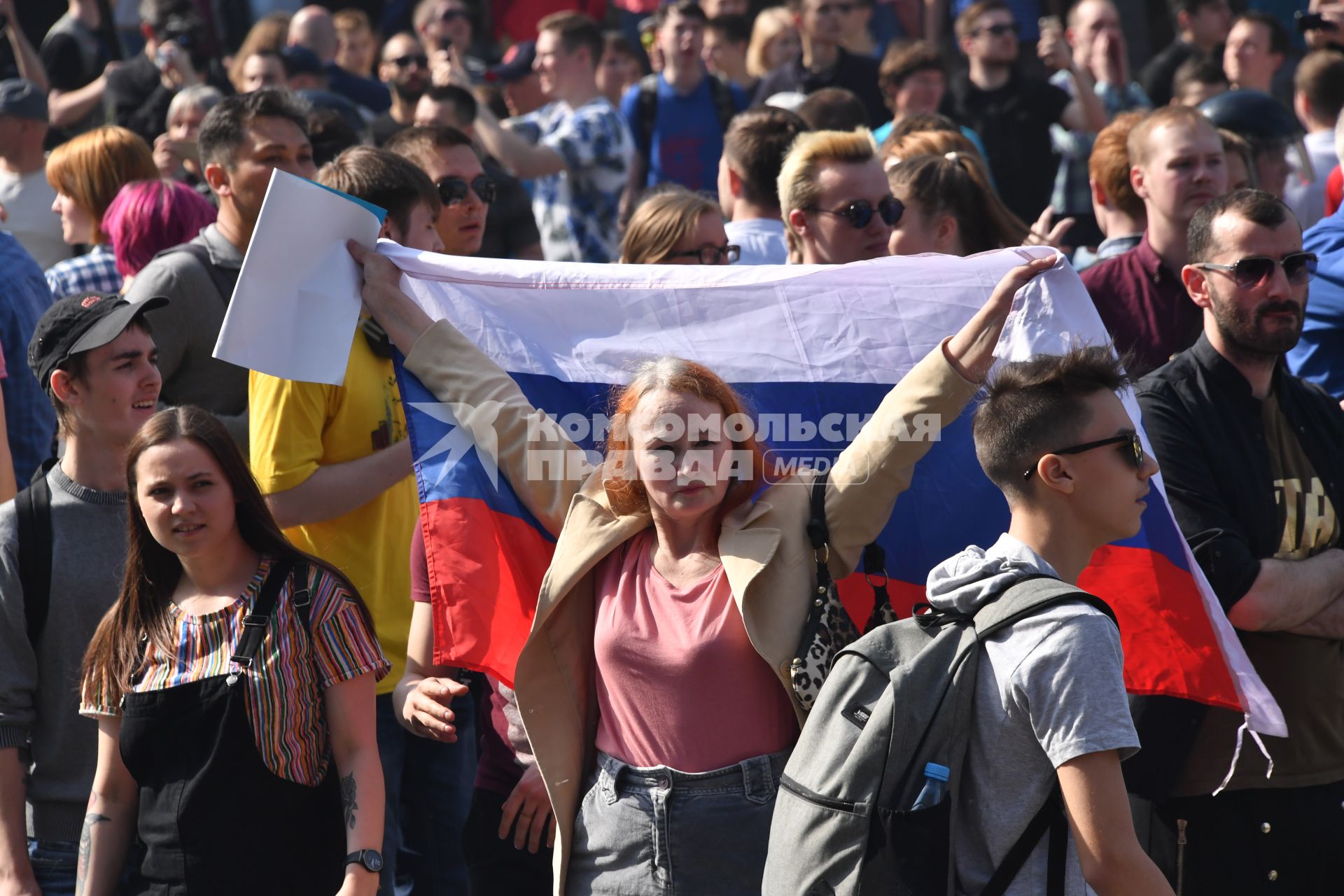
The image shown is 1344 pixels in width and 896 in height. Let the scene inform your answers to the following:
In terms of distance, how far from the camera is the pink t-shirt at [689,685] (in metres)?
3.12

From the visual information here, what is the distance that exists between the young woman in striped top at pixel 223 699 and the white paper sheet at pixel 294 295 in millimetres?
218

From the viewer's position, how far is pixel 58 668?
3695 millimetres

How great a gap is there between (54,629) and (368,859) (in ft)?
3.35

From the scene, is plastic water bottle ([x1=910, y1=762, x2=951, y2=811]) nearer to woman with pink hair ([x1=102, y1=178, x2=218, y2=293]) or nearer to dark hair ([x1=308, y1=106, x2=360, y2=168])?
woman with pink hair ([x1=102, y1=178, x2=218, y2=293])

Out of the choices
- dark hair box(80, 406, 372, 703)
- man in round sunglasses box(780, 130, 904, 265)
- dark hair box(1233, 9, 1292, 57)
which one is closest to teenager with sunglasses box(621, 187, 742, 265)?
man in round sunglasses box(780, 130, 904, 265)

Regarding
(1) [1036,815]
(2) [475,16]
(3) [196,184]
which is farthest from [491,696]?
(2) [475,16]

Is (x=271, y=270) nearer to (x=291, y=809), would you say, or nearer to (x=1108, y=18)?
(x=291, y=809)

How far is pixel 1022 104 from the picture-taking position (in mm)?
8500

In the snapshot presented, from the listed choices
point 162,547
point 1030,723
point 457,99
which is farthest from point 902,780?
point 457,99

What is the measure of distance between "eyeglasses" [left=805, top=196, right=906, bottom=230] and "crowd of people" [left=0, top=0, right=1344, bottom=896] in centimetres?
1

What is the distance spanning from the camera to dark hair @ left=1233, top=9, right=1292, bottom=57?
949 cm

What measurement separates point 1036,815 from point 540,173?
5.79 metres

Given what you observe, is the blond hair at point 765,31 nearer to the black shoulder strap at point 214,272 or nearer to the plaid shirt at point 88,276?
the plaid shirt at point 88,276

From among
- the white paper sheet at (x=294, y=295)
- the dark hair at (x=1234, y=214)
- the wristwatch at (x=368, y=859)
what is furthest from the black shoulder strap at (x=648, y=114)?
the wristwatch at (x=368, y=859)
